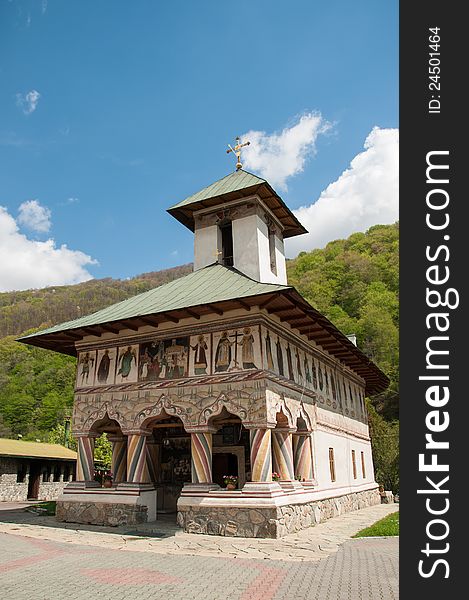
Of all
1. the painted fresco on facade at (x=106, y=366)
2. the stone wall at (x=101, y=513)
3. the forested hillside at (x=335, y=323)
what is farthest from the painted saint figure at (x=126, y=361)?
the forested hillside at (x=335, y=323)

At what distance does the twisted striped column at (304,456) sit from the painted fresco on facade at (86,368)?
629 centimetres

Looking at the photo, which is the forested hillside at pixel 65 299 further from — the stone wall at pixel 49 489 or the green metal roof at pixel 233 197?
the green metal roof at pixel 233 197

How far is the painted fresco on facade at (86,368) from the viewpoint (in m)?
14.5

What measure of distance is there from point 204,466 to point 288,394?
2887 millimetres

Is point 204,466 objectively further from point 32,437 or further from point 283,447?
point 32,437

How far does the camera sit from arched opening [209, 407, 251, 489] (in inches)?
600

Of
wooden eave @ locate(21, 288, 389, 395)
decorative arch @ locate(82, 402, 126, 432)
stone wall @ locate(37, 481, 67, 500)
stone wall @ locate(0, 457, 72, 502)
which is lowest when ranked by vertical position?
stone wall @ locate(37, 481, 67, 500)

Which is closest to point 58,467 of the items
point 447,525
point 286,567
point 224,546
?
point 224,546

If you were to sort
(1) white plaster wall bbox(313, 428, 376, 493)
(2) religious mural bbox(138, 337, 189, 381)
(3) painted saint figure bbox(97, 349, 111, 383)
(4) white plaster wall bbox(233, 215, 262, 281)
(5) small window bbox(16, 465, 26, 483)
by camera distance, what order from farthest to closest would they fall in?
(5) small window bbox(16, 465, 26, 483) → (4) white plaster wall bbox(233, 215, 262, 281) → (1) white plaster wall bbox(313, 428, 376, 493) → (3) painted saint figure bbox(97, 349, 111, 383) → (2) religious mural bbox(138, 337, 189, 381)

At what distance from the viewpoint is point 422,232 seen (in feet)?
16.4

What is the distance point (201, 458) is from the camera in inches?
478

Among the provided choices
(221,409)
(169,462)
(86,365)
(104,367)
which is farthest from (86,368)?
(221,409)

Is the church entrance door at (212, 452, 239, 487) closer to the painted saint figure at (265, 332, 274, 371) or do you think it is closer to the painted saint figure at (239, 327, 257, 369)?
the painted saint figure at (265, 332, 274, 371)

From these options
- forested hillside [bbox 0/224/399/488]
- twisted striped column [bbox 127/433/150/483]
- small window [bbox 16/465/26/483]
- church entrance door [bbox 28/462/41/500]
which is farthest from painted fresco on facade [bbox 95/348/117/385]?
forested hillside [bbox 0/224/399/488]
